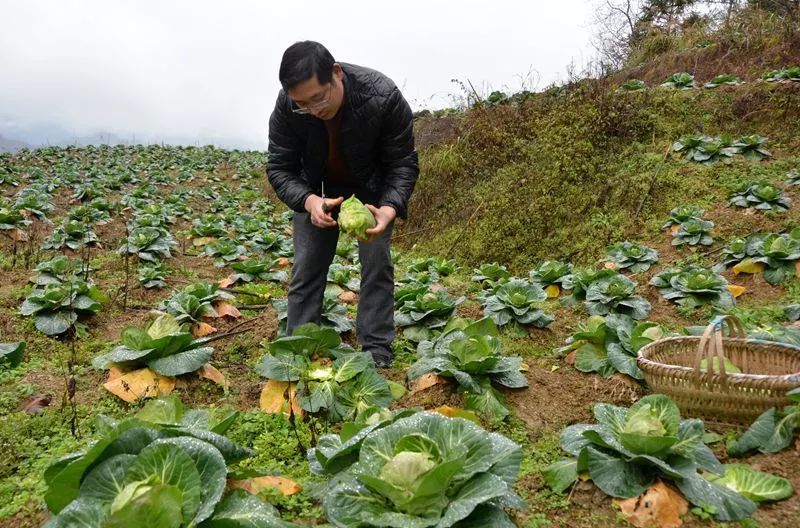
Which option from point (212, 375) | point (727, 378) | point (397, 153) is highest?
point (397, 153)

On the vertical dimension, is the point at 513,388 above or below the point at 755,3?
below

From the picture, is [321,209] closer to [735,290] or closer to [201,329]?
[201,329]

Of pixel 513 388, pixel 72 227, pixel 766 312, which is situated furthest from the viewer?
pixel 72 227

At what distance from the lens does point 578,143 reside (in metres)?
8.83

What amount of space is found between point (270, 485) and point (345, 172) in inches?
84.8

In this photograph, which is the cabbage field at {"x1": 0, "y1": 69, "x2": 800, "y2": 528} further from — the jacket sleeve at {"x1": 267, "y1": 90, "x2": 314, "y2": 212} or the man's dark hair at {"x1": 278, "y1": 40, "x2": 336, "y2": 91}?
the man's dark hair at {"x1": 278, "y1": 40, "x2": 336, "y2": 91}

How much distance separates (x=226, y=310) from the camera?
5004 millimetres

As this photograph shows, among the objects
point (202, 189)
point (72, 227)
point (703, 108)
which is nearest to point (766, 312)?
point (703, 108)

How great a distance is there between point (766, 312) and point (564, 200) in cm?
387

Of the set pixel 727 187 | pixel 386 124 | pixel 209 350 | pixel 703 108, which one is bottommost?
pixel 209 350

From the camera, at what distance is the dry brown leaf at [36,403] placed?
3.14m

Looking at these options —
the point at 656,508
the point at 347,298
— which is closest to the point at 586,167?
the point at 347,298

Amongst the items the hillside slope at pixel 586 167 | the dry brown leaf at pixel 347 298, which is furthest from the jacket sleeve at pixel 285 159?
the hillside slope at pixel 586 167

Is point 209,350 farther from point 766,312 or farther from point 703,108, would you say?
point 703,108
